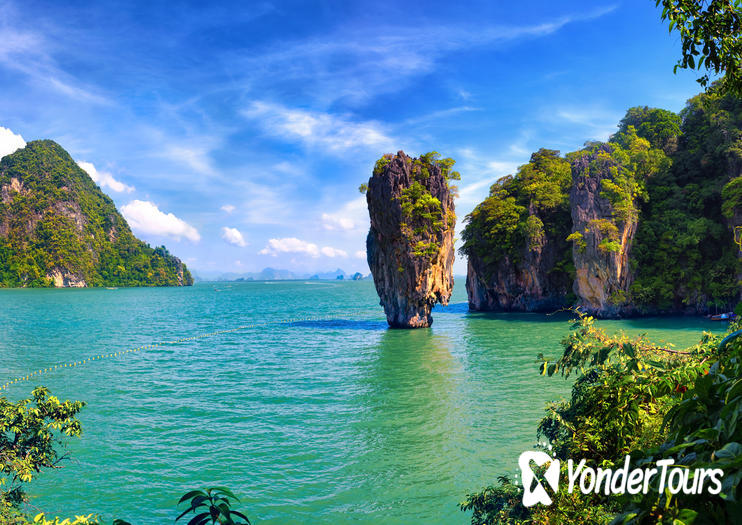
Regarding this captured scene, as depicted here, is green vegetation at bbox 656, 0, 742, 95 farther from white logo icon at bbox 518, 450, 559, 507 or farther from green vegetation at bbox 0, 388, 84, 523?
green vegetation at bbox 0, 388, 84, 523

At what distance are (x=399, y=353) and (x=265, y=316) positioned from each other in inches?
1252

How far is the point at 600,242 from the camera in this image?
127 feet

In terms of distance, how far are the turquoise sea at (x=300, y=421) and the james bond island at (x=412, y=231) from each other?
5.88 m

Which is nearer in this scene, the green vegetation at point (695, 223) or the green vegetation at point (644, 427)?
the green vegetation at point (644, 427)

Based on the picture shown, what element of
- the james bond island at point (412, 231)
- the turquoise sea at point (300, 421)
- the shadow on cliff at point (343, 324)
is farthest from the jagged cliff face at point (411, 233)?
the turquoise sea at point (300, 421)

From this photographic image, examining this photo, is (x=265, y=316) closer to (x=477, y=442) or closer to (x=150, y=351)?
(x=150, y=351)

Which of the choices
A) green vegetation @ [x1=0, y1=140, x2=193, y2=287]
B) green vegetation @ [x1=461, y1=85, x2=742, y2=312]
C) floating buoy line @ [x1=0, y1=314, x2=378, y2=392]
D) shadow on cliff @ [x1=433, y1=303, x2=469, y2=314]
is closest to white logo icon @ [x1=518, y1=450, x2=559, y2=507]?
floating buoy line @ [x1=0, y1=314, x2=378, y2=392]

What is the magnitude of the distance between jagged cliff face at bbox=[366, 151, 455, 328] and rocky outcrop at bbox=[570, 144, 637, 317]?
1307 cm

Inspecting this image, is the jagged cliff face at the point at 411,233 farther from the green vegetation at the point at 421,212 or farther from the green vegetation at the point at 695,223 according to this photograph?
the green vegetation at the point at 695,223

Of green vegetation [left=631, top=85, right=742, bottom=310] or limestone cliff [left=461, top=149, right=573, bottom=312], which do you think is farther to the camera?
limestone cliff [left=461, top=149, right=573, bottom=312]

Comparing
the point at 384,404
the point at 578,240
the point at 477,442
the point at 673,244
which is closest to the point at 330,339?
the point at 384,404

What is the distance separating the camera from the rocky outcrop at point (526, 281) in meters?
46.8

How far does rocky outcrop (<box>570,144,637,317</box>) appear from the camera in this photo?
38.4m

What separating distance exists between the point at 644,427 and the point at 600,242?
3937 centimetres
